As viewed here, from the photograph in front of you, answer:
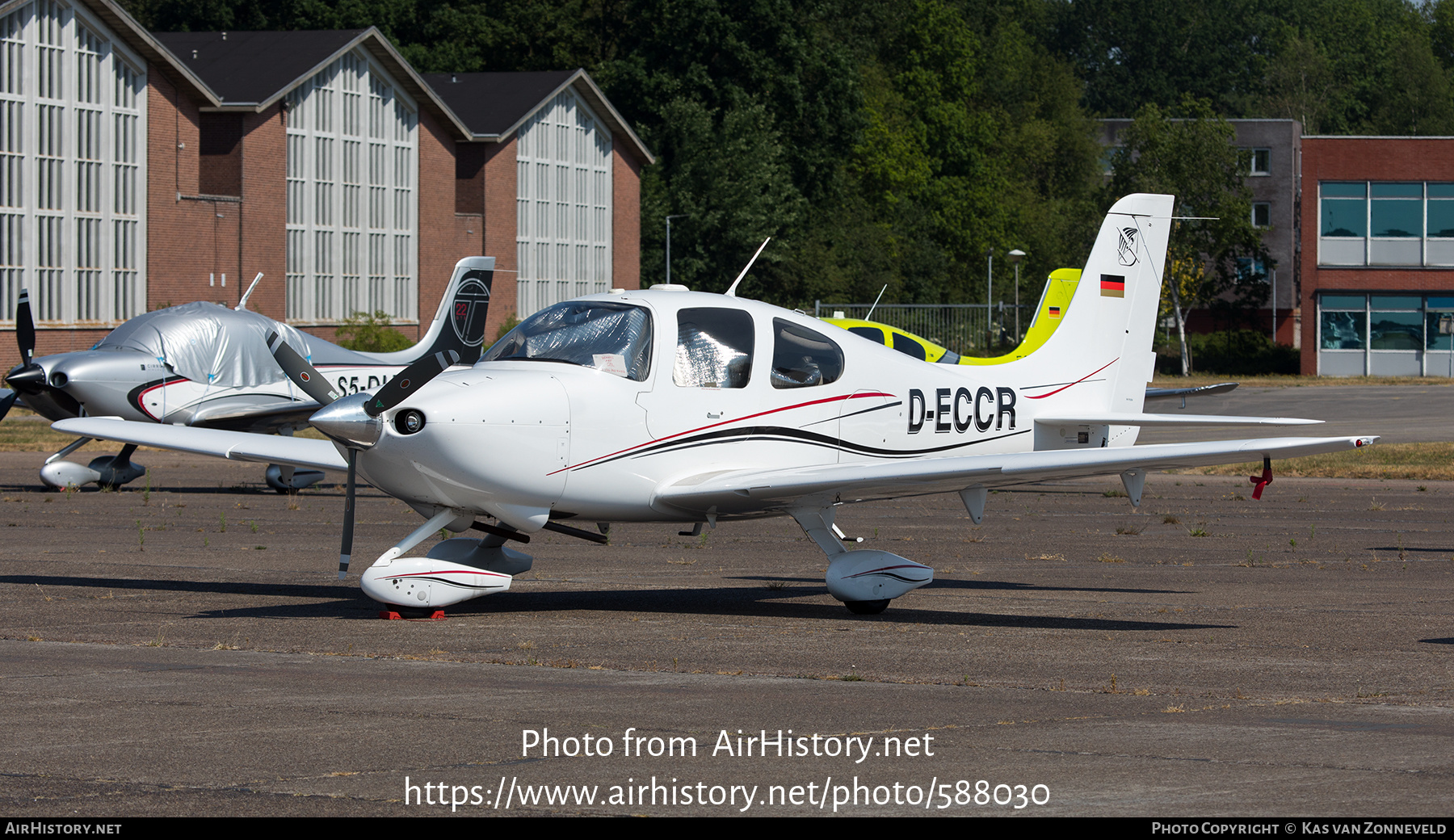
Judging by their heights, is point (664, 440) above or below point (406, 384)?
below

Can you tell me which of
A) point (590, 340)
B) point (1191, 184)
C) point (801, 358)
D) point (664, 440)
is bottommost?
point (664, 440)

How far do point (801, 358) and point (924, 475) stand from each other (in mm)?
1556

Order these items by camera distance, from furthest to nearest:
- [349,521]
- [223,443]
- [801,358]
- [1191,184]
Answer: [1191,184] < [223,443] < [801,358] < [349,521]

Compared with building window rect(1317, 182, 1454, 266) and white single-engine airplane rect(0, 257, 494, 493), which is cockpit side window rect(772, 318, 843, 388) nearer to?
white single-engine airplane rect(0, 257, 494, 493)

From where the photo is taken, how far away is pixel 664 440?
11516 mm

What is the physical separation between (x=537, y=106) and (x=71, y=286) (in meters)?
22.1

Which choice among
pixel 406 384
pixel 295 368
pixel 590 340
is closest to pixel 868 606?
pixel 590 340

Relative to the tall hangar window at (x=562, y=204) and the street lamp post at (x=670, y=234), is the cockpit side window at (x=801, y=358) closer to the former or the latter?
the tall hangar window at (x=562, y=204)

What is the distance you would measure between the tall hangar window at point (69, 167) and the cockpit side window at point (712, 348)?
40.9 metres

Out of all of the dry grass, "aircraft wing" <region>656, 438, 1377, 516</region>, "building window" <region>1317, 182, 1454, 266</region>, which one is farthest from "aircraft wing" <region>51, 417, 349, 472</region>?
"building window" <region>1317, 182, 1454, 266</region>

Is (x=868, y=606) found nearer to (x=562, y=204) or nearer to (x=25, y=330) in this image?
(x=25, y=330)

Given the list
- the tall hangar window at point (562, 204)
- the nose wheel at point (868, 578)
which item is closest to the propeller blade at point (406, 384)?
the nose wheel at point (868, 578)

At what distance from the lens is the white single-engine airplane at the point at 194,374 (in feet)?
73.2

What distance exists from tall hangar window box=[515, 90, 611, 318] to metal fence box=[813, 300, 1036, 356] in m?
9.95
